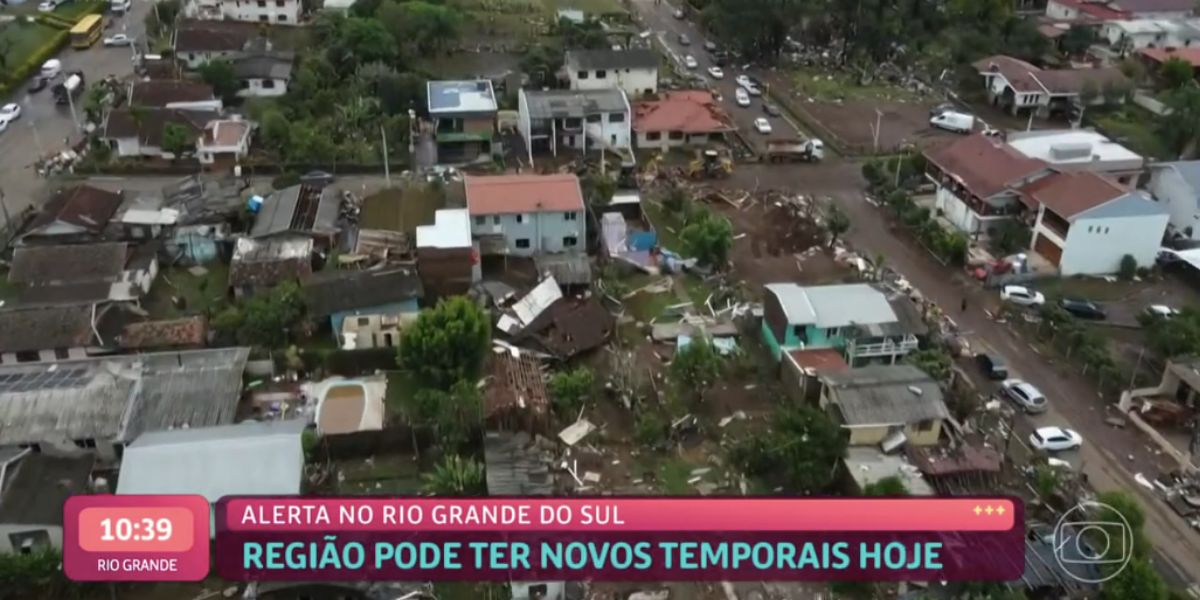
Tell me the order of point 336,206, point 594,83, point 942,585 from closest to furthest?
point 942,585, point 336,206, point 594,83

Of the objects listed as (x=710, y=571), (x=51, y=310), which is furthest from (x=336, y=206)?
(x=710, y=571)

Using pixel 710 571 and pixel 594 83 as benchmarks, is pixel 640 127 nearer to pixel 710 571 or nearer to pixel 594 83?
pixel 594 83

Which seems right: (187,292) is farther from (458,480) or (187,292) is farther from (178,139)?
(458,480)

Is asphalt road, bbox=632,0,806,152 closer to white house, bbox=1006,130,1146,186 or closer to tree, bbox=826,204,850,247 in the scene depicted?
tree, bbox=826,204,850,247

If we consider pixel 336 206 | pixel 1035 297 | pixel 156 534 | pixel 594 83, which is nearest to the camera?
pixel 156 534

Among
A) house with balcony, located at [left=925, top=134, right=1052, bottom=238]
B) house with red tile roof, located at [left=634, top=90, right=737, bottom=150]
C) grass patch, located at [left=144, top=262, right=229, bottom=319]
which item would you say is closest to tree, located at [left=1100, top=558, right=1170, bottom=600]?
house with balcony, located at [left=925, top=134, right=1052, bottom=238]

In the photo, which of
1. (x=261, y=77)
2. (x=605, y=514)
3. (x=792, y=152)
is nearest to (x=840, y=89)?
(x=792, y=152)
